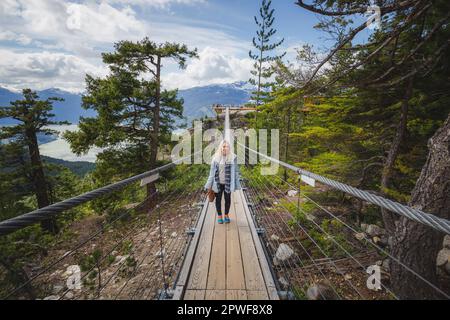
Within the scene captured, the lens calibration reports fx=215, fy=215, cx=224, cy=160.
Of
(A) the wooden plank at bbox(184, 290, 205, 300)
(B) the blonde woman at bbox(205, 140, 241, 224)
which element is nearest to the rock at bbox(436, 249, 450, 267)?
(B) the blonde woman at bbox(205, 140, 241, 224)

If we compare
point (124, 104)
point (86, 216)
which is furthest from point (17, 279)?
point (86, 216)

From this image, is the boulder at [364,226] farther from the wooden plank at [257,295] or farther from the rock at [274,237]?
the wooden plank at [257,295]

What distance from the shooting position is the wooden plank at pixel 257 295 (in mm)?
2080

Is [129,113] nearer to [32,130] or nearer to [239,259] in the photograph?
[32,130]

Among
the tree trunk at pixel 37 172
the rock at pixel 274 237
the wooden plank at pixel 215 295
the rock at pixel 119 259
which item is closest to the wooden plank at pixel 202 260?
the wooden plank at pixel 215 295

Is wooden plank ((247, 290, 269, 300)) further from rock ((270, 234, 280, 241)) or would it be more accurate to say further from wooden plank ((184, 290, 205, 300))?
rock ((270, 234, 280, 241))

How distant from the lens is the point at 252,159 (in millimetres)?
12578

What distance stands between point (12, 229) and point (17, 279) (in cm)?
678

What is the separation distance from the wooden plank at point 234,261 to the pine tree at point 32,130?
38.7ft

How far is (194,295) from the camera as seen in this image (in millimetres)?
2150

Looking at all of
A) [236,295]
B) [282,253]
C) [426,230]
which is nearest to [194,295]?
[236,295]

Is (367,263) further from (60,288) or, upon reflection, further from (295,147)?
(60,288)

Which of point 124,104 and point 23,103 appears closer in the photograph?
point 124,104

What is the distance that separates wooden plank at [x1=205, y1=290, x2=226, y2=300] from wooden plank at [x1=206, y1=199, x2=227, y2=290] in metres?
0.05
